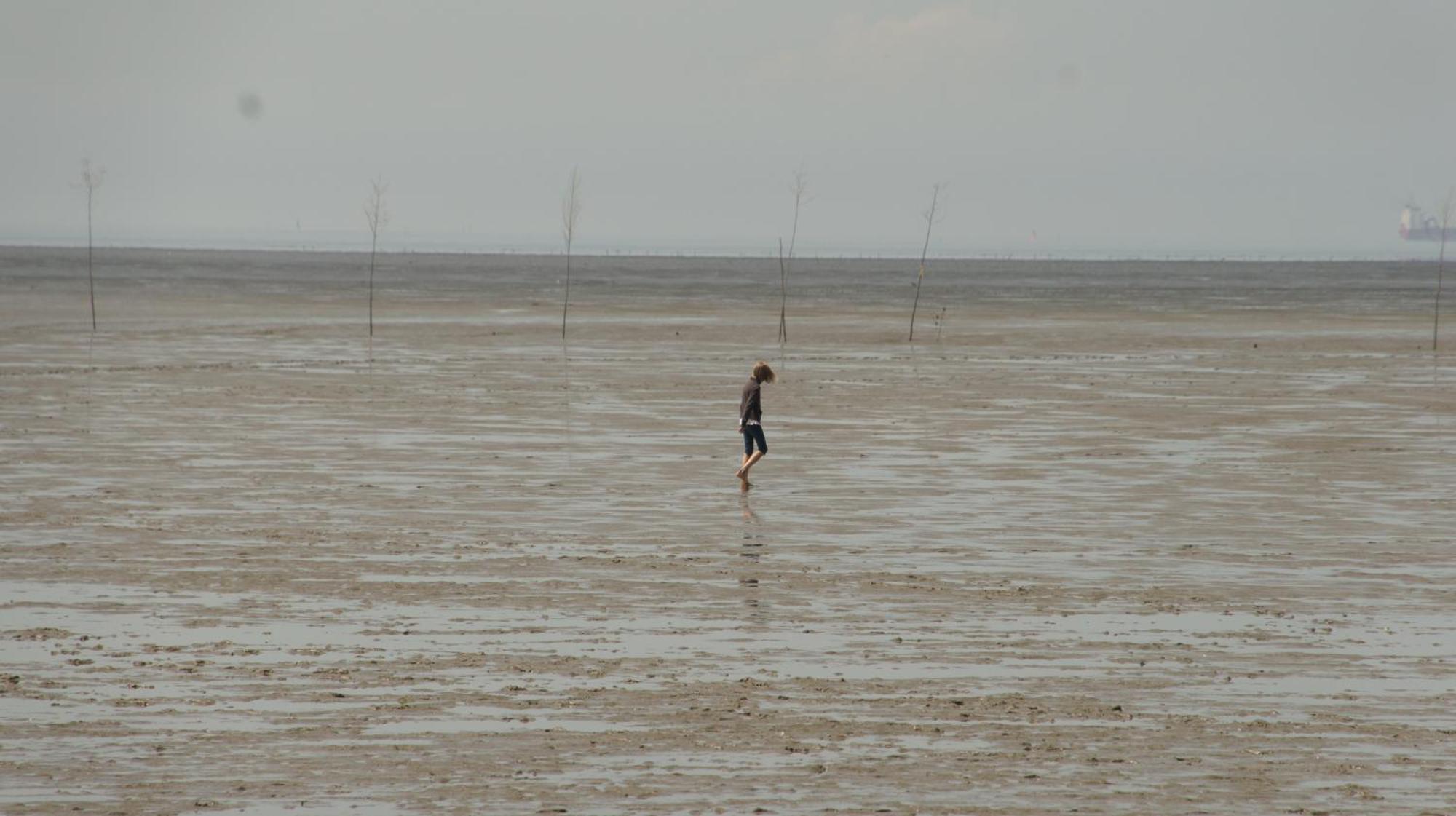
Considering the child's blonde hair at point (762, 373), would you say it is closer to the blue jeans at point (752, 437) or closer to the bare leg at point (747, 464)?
the blue jeans at point (752, 437)

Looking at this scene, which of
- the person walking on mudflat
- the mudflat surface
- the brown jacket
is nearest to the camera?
the mudflat surface

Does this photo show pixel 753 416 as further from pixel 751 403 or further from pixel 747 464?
pixel 747 464

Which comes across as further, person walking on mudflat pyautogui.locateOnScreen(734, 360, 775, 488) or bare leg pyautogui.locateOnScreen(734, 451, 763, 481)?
person walking on mudflat pyautogui.locateOnScreen(734, 360, 775, 488)

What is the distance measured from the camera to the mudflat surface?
432 inches

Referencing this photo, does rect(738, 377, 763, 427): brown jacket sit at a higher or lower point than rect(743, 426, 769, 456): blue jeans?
higher

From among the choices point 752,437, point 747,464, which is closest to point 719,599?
point 747,464

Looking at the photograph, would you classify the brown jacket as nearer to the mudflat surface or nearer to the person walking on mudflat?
the person walking on mudflat

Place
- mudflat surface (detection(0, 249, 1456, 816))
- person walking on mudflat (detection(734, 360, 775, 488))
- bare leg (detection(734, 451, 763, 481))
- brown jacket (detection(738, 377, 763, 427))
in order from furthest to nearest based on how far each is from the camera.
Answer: brown jacket (detection(738, 377, 763, 427))
person walking on mudflat (detection(734, 360, 775, 488))
bare leg (detection(734, 451, 763, 481))
mudflat surface (detection(0, 249, 1456, 816))

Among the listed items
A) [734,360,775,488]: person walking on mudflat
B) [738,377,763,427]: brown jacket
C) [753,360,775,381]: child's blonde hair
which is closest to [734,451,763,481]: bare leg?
[734,360,775,488]: person walking on mudflat

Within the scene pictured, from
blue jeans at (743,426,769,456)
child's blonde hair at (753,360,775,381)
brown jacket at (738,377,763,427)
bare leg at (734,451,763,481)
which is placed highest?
child's blonde hair at (753,360,775,381)

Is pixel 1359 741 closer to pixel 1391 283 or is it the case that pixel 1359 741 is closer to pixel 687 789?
pixel 687 789

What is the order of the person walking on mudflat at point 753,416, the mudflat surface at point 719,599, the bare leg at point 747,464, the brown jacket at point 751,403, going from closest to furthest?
1. the mudflat surface at point 719,599
2. the bare leg at point 747,464
3. the person walking on mudflat at point 753,416
4. the brown jacket at point 751,403

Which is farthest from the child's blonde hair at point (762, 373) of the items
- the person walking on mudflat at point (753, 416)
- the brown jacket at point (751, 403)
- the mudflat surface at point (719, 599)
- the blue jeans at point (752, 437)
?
the mudflat surface at point (719, 599)

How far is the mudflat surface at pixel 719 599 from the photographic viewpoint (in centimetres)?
1098
